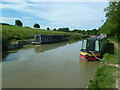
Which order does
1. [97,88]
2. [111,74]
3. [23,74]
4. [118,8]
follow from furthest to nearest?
[118,8]
[23,74]
[111,74]
[97,88]

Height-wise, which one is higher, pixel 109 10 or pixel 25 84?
pixel 109 10

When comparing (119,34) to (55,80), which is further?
(119,34)

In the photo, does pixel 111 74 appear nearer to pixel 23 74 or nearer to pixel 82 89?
pixel 82 89

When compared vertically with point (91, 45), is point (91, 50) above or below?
below

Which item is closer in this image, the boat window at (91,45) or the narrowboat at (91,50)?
the narrowboat at (91,50)

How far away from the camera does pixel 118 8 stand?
61.6 ft

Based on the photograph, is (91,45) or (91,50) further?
(91,45)

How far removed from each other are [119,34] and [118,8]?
440 cm

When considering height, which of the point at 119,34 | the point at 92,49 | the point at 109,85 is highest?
the point at 119,34

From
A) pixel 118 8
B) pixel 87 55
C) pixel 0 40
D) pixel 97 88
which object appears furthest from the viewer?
pixel 118 8

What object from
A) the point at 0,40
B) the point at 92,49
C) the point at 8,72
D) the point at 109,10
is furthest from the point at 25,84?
the point at 109,10

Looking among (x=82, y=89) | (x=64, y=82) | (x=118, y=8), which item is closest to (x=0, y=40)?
(x=64, y=82)

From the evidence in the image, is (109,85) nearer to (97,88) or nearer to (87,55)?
(97,88)

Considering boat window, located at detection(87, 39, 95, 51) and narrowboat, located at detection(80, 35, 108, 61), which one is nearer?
narrowboat, located at detection(80, 35, 108, 61)
